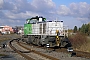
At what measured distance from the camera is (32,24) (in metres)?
26.2

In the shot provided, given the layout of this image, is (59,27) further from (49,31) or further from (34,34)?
(34,34)

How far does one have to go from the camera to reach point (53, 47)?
21.8 metres

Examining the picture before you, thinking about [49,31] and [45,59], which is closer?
[45,59]

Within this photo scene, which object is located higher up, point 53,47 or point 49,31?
point 49,31

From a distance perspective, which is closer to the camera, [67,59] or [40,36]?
[67,59]

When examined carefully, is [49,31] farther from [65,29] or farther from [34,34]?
[34,34]

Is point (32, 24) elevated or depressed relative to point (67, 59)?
elevated

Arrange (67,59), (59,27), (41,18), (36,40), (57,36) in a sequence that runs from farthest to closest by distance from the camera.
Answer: (41,18)
(36,40)
(59,27)
(57,36)
(67,59)

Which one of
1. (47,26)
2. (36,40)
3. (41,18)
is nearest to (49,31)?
(47,26)

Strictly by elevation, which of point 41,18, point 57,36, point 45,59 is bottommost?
point 45,59

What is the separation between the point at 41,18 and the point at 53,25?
4351 mm

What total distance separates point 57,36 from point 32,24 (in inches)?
261

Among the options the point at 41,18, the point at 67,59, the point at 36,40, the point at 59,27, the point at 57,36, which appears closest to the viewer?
the point at 67,59

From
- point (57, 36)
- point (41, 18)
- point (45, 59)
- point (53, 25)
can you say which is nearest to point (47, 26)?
point (53, 25)
